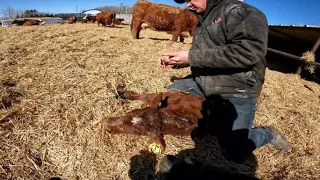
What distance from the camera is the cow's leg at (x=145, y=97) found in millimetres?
3443

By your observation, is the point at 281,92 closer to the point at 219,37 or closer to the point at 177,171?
the point at 219,37

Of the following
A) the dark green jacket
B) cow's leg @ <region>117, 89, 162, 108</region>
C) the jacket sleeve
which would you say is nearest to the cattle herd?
cow's leg @ <region>117, 89, 162, 108</region>

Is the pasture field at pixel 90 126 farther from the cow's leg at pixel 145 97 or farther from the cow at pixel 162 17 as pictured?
the cow at pixel 162 17

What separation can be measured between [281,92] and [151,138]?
11.6 feet

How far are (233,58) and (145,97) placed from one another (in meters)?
1.53

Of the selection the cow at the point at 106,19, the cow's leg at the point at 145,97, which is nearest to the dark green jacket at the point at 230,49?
the cow's leg at the point at 145,97

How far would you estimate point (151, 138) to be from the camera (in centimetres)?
300

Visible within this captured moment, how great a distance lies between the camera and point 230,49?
2514 millimetres

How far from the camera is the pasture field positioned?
2.67m

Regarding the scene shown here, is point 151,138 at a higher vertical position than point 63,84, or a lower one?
lower

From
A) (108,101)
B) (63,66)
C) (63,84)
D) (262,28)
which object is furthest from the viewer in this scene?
(63,66)

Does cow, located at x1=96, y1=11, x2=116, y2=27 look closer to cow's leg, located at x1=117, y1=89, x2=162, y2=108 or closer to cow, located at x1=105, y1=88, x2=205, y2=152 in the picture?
cow's leg, located at x1=117, y1=89, x2=162, y2=108

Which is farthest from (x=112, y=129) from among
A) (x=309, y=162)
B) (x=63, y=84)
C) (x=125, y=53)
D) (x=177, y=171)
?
(x=125, y=53)

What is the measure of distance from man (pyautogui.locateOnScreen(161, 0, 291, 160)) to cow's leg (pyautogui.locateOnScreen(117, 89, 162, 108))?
0.65m
